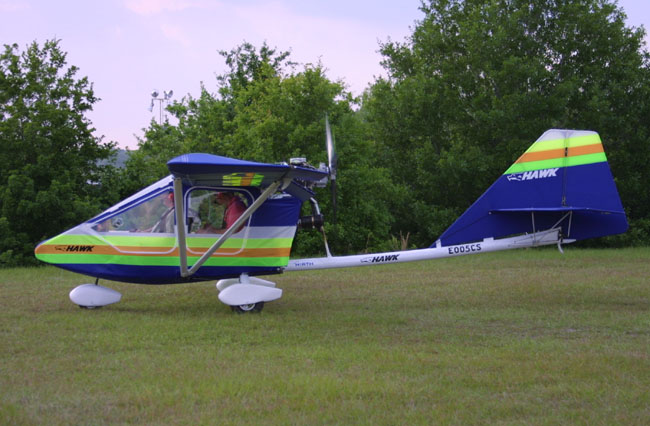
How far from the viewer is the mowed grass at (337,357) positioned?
467 centimetres

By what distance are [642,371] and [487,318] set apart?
297cm

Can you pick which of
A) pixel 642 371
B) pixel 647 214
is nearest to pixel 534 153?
pixel 642 371

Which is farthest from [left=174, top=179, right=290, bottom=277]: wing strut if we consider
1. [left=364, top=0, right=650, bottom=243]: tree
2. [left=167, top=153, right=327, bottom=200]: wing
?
[left=364, top=0, right=650, bottom=243]: tree

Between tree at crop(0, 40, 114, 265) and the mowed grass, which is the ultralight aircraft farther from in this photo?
tree at crop(0, 40, 114, 265)

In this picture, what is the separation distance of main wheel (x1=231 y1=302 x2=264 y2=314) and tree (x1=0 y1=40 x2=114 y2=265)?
425 inches

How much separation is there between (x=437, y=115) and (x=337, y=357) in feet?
70.6

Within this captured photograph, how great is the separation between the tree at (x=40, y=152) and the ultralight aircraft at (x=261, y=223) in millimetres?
9918

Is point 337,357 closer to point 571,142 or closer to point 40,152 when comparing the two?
point 571,142

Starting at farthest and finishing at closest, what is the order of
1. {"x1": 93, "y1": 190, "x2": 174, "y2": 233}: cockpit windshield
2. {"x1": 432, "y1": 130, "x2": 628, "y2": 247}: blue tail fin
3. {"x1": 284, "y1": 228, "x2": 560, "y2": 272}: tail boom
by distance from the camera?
{"x1": 284, "y1": 228, "x2": 560, "y2": 272}: tail boom
{"x1": 432, "y1": 130, "x2": 628, "y2": 247}: blue tail fin
{"x1": 93, "y1": 190, "x2": 174, "y2": 233}: cockpit windshield

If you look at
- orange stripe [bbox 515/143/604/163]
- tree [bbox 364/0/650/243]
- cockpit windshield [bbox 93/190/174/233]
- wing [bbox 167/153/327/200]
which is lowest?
cockpit windshield [bbox 93/190/174/233]

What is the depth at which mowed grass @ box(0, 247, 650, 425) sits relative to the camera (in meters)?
4.67

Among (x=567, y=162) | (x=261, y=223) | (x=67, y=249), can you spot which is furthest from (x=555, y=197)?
(x=67, y=249)

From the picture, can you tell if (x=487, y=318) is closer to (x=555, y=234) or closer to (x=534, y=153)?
(x=555, y=234)

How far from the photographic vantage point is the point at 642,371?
5.67 m
